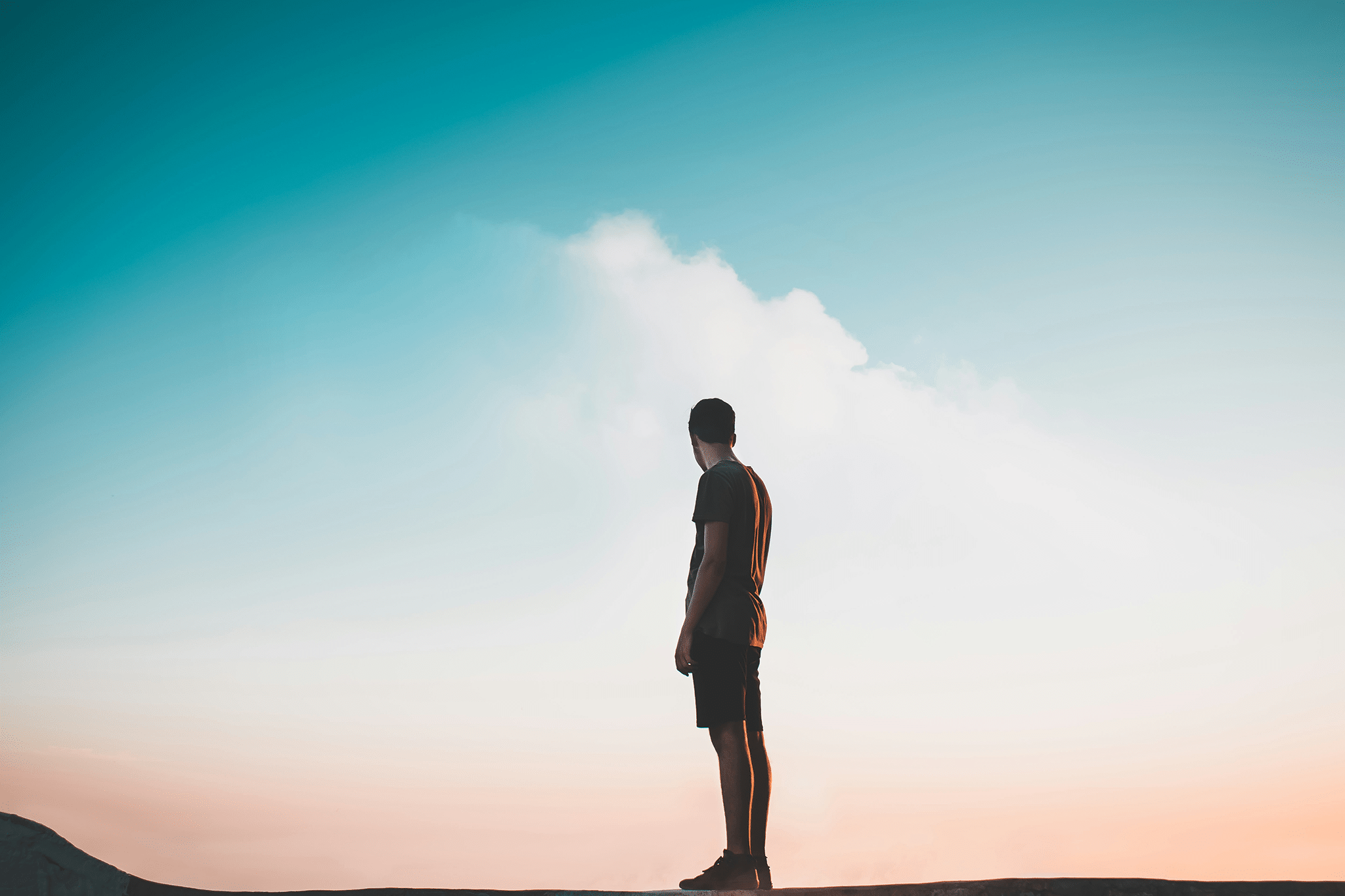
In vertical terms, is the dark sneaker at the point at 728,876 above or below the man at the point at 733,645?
below

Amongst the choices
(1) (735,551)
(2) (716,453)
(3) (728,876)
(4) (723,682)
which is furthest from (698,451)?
(3) (728,876)

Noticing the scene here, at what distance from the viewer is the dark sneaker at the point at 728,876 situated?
2822 millimetres

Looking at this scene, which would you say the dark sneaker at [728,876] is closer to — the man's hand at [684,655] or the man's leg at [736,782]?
the man's leg at [736,782]

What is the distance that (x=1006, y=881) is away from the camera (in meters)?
2.23

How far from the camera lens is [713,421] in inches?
147

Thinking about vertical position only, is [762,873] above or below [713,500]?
below

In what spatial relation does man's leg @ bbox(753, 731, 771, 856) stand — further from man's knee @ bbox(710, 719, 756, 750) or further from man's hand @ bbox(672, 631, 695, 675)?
man's hand @ bbox(672, 631, 695, 675)

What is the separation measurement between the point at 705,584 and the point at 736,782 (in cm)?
77

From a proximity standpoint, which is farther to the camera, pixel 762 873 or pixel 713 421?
pixel 713 421

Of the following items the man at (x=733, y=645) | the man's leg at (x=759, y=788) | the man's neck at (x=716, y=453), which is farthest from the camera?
the man's neck at (x=716, y=453)

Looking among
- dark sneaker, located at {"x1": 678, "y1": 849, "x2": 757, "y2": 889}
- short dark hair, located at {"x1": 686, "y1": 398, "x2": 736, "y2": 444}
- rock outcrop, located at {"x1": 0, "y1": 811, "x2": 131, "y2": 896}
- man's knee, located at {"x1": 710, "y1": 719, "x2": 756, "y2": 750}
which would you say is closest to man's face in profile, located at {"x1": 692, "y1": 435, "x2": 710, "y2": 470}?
short dark hair, located at {"x1": 686, "y1": 398, "x2": 736, "y2": 444}

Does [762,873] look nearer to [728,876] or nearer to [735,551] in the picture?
[728,876]

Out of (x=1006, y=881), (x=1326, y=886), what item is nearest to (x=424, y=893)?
(x=1006, y=881)

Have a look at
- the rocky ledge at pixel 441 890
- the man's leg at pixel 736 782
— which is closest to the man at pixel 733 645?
the man's leg at pixel 736 782
